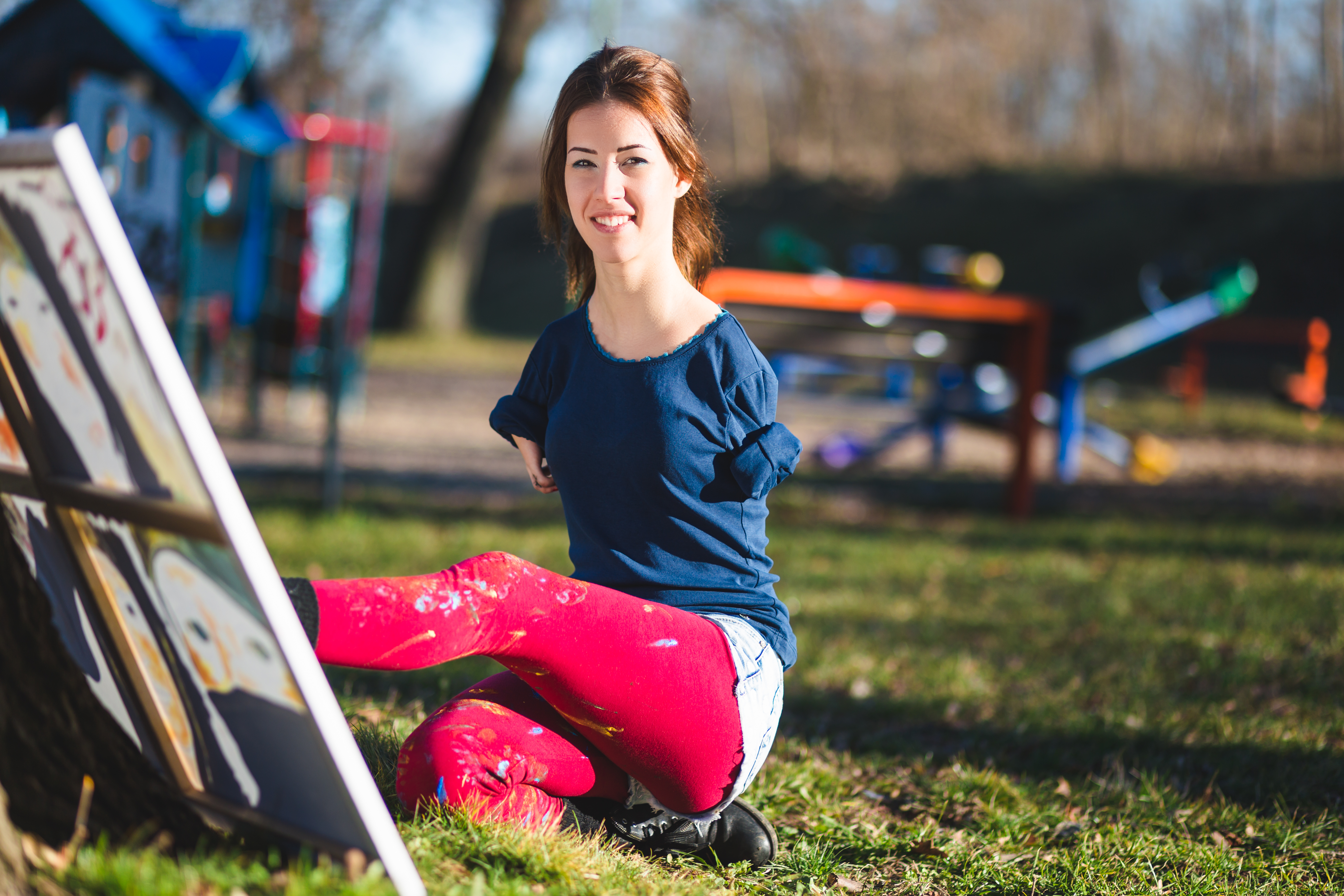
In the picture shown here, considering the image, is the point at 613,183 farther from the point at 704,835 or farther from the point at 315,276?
the point at 315,276

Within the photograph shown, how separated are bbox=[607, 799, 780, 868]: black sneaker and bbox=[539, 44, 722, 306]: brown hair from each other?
3.19ft

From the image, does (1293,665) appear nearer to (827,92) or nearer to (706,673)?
(706,673)

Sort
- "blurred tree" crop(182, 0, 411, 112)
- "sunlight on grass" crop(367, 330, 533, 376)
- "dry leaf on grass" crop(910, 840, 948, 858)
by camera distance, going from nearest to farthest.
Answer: "dry leaf on grass" crop(910, 840, 948, 858)
"blurred tree" crop(182, 0, 411, 112)
"sunlight on grass" crop(367, 330, 533, 376)

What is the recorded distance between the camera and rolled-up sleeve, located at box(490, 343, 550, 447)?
200 centimetres

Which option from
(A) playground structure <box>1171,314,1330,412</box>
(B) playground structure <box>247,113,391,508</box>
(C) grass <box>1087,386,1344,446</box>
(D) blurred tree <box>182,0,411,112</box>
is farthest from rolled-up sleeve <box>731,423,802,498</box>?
(D) blurred tree <box>182,0,411,112</box>

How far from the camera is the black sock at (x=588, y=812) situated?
6.63 feet

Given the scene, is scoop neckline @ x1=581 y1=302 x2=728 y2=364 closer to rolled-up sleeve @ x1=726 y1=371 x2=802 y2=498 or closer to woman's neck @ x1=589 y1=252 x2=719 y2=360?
woman's neck @ x1=589 y1=252 x2=719 y2=360

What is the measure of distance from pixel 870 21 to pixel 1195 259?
626 cm

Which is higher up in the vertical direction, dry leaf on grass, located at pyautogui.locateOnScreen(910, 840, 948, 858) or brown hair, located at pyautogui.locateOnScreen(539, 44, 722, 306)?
brown hair, located at pyautogui.locateOnScreen(539, 44, 722, 306)

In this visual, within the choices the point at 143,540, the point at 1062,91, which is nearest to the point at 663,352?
the point at 143,540

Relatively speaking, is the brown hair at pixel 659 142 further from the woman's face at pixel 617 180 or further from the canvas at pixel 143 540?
the canvas at pixel 143 540

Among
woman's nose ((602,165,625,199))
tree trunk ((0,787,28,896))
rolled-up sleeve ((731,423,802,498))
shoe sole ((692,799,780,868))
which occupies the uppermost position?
woman's nose ((602,165,625,199))

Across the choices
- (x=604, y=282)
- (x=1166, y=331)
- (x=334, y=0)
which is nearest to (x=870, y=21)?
(x=334, y=0)

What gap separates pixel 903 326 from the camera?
6219 millimetres
